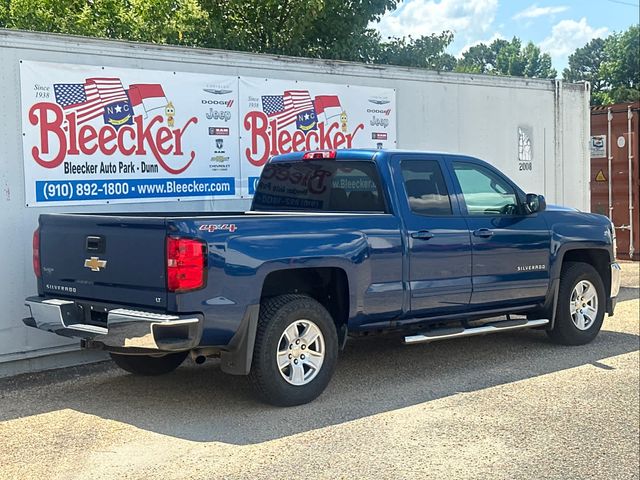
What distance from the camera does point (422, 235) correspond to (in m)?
6.93

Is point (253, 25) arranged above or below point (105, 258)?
above

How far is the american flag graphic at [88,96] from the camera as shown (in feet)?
25.1

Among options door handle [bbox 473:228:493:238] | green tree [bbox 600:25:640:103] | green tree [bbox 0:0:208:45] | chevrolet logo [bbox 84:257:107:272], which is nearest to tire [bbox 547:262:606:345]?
door handle [bbox 473:228:493:238]

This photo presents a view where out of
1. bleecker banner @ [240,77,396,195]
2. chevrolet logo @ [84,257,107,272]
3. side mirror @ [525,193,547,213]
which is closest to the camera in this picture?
chevrolet logo @ [84,257,107,272]

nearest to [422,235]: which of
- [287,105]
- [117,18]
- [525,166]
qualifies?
[287,105]

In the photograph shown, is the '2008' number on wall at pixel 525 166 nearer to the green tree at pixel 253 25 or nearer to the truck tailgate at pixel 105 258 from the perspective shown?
the green tree at pixel 253 25

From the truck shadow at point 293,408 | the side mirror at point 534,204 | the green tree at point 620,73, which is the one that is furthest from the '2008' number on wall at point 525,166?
the green tree at point 620,73

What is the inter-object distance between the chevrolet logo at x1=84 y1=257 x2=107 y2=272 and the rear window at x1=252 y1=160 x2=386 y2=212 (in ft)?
6.90

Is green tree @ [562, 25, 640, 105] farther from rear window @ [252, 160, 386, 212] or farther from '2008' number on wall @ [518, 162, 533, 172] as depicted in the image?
rear window @ [252, 160, 386, 212]

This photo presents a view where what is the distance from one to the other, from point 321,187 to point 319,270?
1153 millimetres

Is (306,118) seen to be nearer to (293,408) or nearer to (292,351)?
(292,351)

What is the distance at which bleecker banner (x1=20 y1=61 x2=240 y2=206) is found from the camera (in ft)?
24.6

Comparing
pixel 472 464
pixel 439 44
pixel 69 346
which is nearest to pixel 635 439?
pixel 472 464

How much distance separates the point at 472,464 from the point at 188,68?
499 cm
